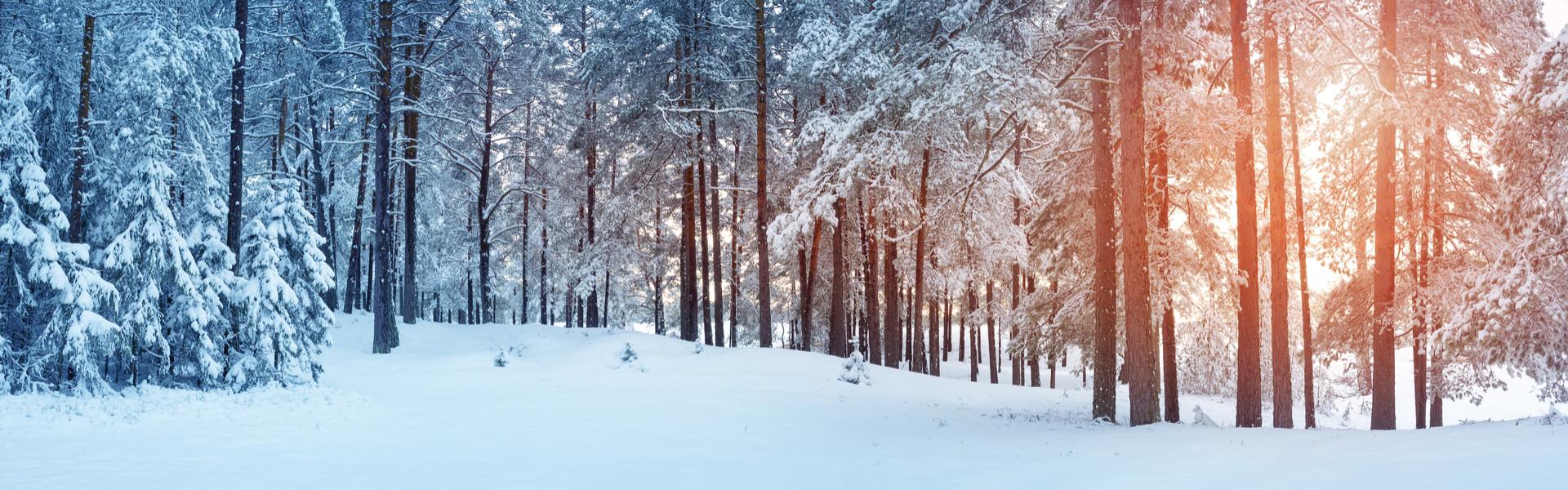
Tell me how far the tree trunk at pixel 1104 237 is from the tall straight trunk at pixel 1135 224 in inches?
21.3

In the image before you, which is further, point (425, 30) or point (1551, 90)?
point (425, 30)

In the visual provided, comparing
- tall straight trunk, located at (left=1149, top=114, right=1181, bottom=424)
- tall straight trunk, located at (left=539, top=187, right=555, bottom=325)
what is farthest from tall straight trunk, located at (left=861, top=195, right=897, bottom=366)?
tall straight trunk, located at (left=539, top=187, right=555, bottom=325)

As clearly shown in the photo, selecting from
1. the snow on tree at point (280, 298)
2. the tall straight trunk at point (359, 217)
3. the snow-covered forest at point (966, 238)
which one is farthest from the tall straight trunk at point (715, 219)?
the tall straight trunk at point (359, 217)

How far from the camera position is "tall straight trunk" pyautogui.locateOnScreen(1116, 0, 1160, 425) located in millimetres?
12180

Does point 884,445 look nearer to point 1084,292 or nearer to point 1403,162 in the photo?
point 1084,292

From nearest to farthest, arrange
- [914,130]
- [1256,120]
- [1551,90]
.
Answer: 1. [1551,90]
2. [1256,120]
3. [914,130]

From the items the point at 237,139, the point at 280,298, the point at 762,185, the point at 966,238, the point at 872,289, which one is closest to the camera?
the point at 280,298

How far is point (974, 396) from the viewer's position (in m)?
18.4

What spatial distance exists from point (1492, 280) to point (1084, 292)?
603 cm

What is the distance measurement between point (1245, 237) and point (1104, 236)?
1898 millimetres

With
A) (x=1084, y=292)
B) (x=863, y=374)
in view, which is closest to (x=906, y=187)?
(x=863, y=374)

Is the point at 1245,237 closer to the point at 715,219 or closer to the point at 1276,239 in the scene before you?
the point at 1276,239

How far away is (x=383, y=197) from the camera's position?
21.3 meters

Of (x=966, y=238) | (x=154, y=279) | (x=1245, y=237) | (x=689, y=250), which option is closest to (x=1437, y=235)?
(x=1245, y=237)
